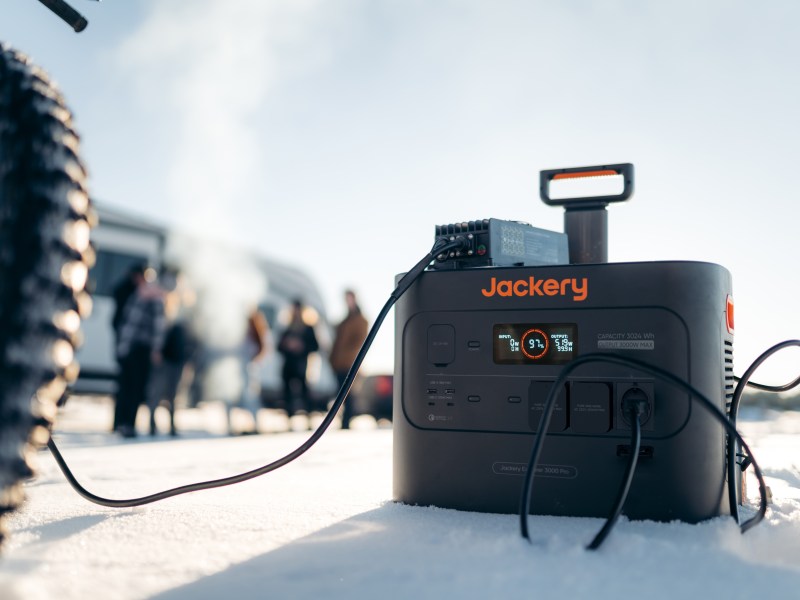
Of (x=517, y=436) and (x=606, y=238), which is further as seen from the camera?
(x=606, y=238)

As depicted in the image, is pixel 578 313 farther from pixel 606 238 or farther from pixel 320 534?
pixel 320 534

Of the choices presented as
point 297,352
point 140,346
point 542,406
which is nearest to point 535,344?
point 542,406

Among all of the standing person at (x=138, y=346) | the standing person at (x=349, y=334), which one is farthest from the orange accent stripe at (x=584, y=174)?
the standing person at (x=349, y=334)

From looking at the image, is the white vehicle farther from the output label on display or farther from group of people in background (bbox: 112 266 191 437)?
the output label on display

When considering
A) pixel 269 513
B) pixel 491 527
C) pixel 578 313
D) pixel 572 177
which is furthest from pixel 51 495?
pixel 572 177

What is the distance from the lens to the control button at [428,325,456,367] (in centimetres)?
123

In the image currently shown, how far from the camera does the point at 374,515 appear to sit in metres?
1.16

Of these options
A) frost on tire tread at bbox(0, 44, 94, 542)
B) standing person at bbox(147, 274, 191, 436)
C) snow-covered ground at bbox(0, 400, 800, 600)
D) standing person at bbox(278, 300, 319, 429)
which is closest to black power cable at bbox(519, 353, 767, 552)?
snow-covered ground at bbox(0, 400, 800, 600)

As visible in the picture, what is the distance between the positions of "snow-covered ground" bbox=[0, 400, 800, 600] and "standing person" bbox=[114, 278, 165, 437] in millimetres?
2848

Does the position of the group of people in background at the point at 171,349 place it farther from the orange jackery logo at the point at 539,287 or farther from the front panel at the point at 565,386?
the orange jackery logo at the point at 539,287

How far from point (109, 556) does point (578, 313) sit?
0.77m

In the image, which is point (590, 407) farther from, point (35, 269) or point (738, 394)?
point (35, 269)

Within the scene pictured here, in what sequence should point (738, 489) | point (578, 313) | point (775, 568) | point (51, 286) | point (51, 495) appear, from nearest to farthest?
point (51, 286), point (775, 568), point (578, 313), point (738, 489), point (51, 495)

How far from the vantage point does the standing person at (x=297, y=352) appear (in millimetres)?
5445
